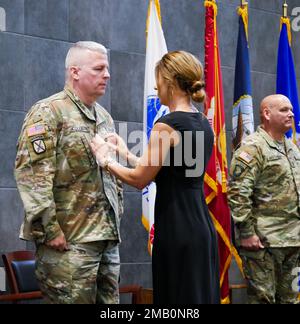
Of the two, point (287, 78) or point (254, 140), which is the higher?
point (287, 78)

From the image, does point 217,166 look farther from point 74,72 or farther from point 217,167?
point 74,72

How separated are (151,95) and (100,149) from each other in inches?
76.1

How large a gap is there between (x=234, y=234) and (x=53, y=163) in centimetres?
246

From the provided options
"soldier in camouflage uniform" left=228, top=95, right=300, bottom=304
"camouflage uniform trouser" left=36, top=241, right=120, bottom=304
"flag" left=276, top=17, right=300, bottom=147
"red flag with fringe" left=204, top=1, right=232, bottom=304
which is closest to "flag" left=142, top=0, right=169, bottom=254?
"red flag with fringe" left=204, top=1, right=232, bottom=304

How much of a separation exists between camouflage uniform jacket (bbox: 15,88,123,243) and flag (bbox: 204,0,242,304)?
1.86 metres

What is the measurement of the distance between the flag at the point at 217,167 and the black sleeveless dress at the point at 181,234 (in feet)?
7.00

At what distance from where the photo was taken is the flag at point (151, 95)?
502 centimetres

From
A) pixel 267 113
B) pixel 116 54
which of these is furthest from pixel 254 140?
pixel 116 54

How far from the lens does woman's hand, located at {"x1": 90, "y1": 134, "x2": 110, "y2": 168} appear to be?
3184mm

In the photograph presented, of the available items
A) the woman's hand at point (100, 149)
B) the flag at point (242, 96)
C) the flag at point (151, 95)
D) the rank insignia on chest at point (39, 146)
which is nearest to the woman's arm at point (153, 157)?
the woman's hand at point (100, 149)

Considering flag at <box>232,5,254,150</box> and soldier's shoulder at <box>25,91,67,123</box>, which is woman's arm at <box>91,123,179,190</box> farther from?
flag at <box>232,5,254,150</box>

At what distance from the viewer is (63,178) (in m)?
3.31

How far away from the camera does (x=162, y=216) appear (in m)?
3.06

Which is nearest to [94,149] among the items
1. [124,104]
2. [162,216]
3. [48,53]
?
[162,216]
